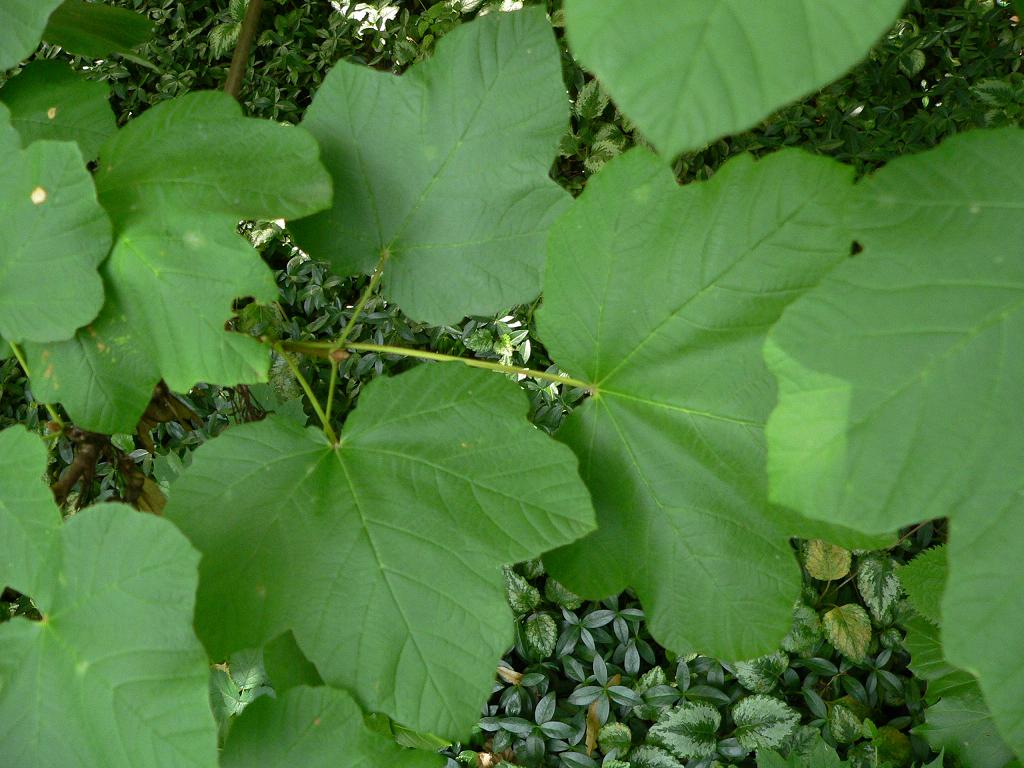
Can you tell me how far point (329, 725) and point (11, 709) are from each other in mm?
329

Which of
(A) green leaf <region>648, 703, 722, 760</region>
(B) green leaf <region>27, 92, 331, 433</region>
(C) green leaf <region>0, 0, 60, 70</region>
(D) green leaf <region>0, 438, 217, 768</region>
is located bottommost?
(A) green leaf <region>648, 703, 722, 760</region>

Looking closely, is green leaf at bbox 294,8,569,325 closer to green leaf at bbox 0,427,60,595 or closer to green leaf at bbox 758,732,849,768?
green leaf at bbox 0,427,60,595

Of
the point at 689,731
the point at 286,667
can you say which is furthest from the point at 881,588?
the point at 286,667

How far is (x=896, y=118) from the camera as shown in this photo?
94.7 inches

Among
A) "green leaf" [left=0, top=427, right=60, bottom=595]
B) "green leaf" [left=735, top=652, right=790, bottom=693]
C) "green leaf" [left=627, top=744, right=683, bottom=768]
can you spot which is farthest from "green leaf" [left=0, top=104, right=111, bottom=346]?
"green leaf" [left=735, top=652, right=790, bottom=693]

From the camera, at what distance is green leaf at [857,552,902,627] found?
2033 mm

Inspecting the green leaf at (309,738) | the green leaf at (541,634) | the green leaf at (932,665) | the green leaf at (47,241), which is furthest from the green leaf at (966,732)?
the green leaf at (47,241)

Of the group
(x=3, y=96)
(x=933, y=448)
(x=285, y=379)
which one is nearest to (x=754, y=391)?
(x=933, y=448)

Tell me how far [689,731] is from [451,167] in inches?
62.1

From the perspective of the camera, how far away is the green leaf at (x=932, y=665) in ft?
5.68

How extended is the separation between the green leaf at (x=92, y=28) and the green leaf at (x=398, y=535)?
2.36 ft

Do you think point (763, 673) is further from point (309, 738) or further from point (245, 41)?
point (245, 41)

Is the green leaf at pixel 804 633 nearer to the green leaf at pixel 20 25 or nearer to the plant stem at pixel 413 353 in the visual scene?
the plant stem at pixel 413 353

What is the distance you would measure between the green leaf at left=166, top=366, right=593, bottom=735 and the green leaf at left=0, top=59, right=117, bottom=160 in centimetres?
47
